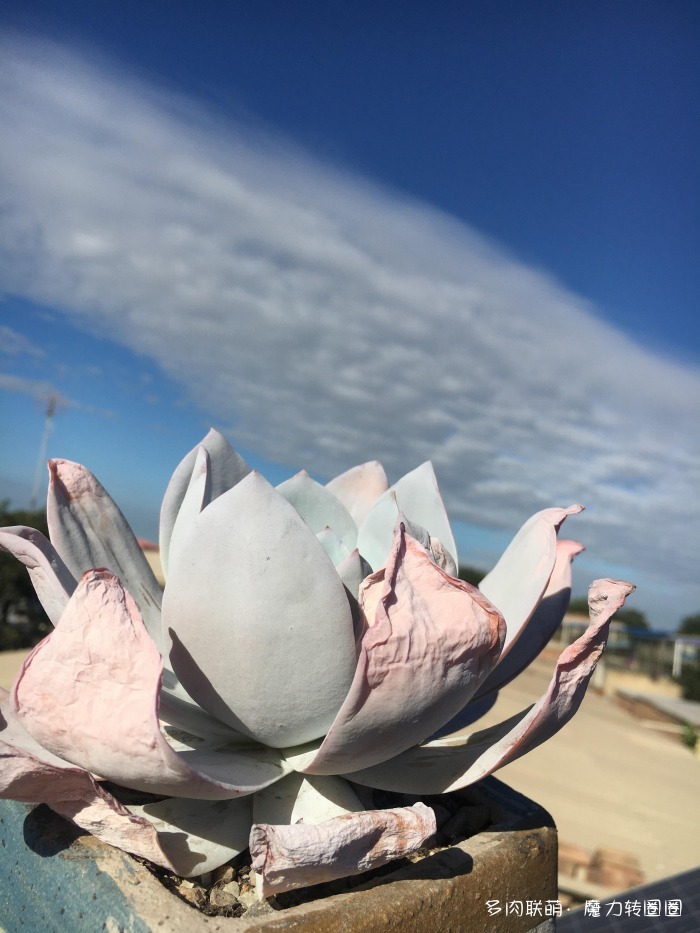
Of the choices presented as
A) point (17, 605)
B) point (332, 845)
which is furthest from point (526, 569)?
point (17, 605)

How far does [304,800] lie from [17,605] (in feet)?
27.9

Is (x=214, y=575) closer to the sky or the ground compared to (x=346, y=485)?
closer to the ground

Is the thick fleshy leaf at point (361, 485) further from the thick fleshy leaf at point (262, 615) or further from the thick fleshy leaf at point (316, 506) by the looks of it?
the thick fleshy leaf at point (262, 615)

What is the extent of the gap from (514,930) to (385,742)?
1.06ft

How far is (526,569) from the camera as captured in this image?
986mm

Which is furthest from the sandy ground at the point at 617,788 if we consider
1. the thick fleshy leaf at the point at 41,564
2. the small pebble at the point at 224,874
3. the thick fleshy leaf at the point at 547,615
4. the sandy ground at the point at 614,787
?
the thick fleshy leaf at the point at 41,564

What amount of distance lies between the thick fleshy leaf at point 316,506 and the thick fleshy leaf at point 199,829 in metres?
0.40

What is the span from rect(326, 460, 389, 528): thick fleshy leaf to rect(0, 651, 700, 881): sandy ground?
286 cm

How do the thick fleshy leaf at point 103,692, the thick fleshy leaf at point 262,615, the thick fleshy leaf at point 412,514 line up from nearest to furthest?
the thick fleshy leaf at point 103,692, the thick fleshy leaf at point 262,615, the thick fleshy leaf at point 412,514

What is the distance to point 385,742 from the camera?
75 cm

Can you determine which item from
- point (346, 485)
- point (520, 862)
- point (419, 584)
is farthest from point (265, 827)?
point (346, 485)

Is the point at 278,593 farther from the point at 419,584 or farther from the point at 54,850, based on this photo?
the point at 54,850

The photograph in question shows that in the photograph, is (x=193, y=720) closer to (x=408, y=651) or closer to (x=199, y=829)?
(x=199, y=829)

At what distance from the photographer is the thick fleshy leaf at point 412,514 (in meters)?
1.03
